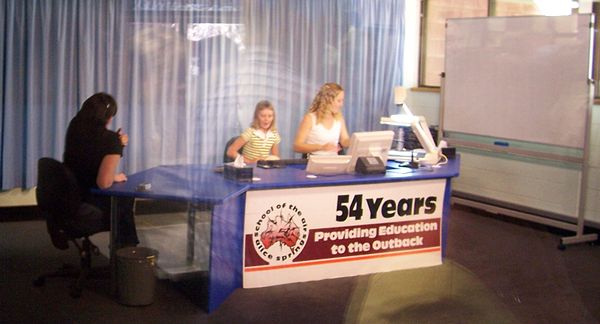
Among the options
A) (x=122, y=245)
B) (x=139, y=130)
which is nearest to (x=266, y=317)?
(x=122, y=245)

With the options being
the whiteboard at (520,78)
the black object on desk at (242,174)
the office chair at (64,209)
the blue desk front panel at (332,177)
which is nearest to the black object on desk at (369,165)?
the blue desk front panel at (332,177)

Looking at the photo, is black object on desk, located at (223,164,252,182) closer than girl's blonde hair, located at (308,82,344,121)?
Yes

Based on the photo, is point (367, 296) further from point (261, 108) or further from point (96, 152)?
point (96, 152)

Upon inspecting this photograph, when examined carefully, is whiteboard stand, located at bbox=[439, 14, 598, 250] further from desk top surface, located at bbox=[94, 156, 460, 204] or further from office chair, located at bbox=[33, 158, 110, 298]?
office chair, located at bbox=[33, 158, 110, 298]

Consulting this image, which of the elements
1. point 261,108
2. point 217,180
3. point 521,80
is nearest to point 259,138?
point 261,108

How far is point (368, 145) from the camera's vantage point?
4.58 m

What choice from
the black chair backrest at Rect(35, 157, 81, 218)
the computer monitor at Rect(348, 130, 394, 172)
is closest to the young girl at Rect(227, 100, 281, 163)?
the computer monitor at Rect(348, 130, 394, 172)

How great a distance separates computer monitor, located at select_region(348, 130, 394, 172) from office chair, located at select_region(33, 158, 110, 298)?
149 centimetres

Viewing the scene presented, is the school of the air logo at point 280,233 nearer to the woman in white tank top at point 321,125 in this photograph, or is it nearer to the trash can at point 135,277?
the trash can at point 135,277

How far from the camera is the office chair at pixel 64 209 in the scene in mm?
3941

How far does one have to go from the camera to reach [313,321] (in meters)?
3.86

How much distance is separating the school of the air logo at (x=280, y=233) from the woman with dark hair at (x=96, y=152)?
70 centimetres

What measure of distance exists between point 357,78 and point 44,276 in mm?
3798

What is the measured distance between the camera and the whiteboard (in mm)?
5550
